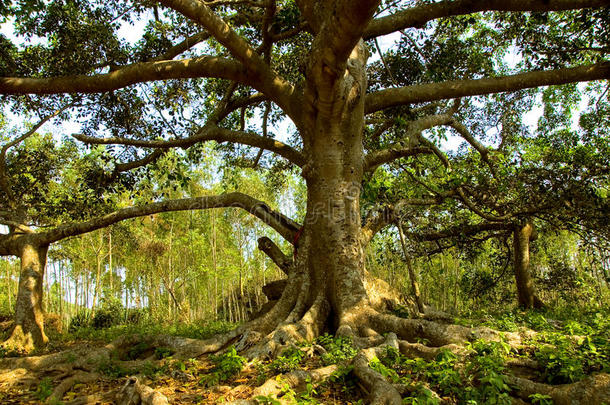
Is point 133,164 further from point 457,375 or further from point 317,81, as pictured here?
point 457,375

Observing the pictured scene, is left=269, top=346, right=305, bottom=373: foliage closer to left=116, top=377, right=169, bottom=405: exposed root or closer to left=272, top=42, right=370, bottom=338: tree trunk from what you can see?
left=116, top=377, right=169, bottom=405: exposed root

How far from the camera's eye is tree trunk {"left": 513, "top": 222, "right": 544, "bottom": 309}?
10031 mm

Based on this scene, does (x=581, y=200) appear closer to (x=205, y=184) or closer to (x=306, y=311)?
(x=306, y=311)

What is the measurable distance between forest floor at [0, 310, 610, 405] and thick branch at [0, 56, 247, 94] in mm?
3406

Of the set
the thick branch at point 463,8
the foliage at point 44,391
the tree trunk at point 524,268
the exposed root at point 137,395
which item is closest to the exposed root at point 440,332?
the exposed root at point 137,395

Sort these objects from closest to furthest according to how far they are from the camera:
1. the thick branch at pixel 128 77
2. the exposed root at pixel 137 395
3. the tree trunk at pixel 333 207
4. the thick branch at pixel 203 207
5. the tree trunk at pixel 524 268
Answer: the exposed root at pixel 137 395, the thick branch at pixel 128 77, the tree trunk at pixel 333 207, the thick branch at pixel 203 207, the tree trunk at pixel 524 268

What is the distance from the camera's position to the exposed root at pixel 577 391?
2.19m

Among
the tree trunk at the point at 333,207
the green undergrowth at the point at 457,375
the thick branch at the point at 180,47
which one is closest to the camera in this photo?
the green undergrowth at the point at 457,375

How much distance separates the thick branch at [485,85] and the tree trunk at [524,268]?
567cm

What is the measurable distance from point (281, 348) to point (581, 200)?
251 inches

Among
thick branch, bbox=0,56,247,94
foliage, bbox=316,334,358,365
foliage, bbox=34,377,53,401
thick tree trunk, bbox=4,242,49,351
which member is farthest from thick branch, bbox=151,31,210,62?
foliage, bbox=316,334,358,365

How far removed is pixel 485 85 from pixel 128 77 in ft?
16.9

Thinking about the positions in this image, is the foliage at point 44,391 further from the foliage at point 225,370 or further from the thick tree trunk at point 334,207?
the thick tree trunk at point 334,207

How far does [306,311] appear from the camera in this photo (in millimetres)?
5270
